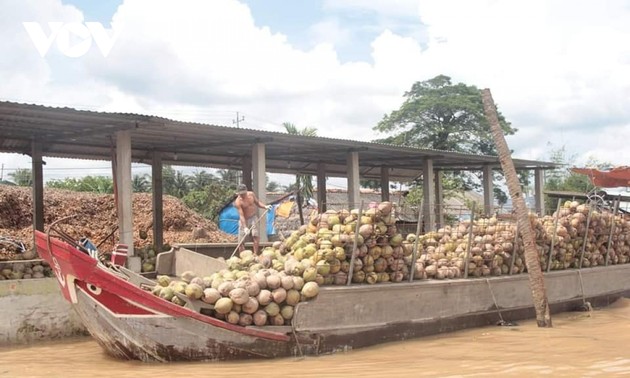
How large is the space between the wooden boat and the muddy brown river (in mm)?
148

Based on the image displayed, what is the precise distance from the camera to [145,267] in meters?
11.5

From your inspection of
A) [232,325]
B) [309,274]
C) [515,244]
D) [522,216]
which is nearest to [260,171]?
[515,244]

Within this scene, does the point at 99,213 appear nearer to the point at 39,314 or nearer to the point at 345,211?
the point at 39,314

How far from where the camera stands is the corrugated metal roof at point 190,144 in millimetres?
11219

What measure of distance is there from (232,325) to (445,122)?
1203 inches

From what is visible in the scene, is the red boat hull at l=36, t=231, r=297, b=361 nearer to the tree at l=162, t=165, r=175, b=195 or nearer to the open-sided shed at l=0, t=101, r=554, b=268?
the open-sided shed at l=0, t=101, r=554, b=268

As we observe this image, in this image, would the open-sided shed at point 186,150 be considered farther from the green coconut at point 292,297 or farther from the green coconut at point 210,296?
the green coconut at point 210,296

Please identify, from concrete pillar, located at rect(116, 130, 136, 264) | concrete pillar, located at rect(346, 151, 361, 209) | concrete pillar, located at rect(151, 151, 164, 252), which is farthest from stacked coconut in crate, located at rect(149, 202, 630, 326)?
concrete pillar, located at rect(151, 151, 164, 252)

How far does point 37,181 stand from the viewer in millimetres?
13977

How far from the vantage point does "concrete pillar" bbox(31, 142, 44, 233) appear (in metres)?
13.9

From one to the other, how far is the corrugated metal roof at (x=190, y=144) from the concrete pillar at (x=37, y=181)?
276mm

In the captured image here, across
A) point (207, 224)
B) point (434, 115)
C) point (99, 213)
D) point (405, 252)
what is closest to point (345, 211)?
point (405, 252)

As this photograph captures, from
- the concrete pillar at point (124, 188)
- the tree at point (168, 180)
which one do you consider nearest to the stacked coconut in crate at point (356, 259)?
the concrete pillar at point (124, 188)

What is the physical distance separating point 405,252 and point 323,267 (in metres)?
1.56
